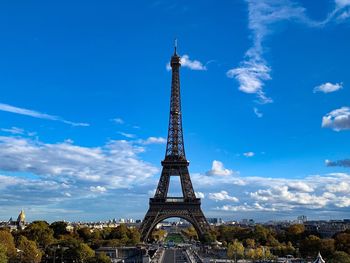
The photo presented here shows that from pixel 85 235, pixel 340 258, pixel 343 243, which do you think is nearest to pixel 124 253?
pixel 85 235

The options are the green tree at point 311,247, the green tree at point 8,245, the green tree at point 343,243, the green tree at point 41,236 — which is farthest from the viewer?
the green tree at point 41,236

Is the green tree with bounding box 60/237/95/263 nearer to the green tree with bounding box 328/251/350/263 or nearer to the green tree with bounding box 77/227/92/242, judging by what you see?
the green tree with bounding box 328/251/350/263

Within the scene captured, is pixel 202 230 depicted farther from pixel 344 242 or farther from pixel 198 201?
pixel 344 242

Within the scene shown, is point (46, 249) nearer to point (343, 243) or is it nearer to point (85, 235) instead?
point (85, 235)

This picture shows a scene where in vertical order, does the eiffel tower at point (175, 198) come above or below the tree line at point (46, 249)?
above

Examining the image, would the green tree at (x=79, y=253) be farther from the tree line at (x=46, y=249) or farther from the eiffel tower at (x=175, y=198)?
the eiffel tower at (x=175, y=198)

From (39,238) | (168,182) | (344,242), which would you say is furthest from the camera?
(168,182)

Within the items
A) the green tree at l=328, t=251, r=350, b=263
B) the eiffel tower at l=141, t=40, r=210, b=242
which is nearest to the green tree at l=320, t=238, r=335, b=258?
the green tree at l=328, t=251, r=350, b=263

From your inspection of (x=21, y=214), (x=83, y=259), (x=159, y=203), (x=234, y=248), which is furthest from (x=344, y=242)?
(x=21, y=214)

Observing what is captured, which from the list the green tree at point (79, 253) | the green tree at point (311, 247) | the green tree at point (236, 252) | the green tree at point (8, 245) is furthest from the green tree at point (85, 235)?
the green tree at point (311, 247)
